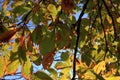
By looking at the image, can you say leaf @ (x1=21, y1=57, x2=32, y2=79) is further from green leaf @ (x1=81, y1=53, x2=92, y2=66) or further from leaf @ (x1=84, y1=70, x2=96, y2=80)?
green leaf @ (x1=81, y1=53, x2=92, y2=66)

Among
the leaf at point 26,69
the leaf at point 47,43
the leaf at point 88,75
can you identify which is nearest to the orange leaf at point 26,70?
the leaf at point 26,69

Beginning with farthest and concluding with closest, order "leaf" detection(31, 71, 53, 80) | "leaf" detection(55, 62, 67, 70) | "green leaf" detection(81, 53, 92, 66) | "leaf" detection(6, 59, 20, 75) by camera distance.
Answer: "green leaf" detection(81, 53, 92, 66)
"leaf" detection(55, 62, 67, 70)
"leaf" detection(6, 59, 20, 75)
"leaf" detection(31, 71, 53, 80)

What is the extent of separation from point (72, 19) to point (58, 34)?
0.93 metres

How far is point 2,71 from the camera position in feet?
→ 5.35

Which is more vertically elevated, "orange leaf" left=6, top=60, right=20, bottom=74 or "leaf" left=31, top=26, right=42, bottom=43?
"leaf" left=31, top=26, right=42, bottom=43

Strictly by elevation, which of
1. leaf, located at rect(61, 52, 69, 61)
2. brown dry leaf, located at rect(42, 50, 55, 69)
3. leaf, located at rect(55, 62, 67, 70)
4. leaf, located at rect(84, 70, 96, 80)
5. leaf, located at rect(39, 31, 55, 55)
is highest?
leaf, located at rect(39, 31, 55, 55)

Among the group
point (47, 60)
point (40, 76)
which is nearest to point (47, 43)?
point (47, 60)

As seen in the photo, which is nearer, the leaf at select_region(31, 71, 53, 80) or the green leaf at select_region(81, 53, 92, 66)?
the leaf at select_region(31, 71, 53, 80)

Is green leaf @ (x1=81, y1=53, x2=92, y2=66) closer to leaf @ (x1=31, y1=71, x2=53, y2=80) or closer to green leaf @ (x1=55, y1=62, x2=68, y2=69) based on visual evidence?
green leaf @ (x1=55, y1=62, x2=68, y2=69)

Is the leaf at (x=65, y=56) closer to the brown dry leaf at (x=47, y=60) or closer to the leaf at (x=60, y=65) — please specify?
the leaf at (x=60, y=65)

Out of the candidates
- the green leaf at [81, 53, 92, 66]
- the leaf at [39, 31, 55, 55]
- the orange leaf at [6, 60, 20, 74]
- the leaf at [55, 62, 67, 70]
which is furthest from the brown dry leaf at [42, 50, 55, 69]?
the green leaf at [81, 53, 92, 66]

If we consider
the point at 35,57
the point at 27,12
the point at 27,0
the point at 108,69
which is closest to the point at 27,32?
the point at 27,12

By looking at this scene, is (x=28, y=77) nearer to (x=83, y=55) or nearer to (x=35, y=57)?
(x=35, y=57)

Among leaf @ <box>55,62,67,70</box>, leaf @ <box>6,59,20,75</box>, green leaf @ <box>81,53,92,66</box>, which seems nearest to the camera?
leaf @ <box>6,59,20,75</box>
